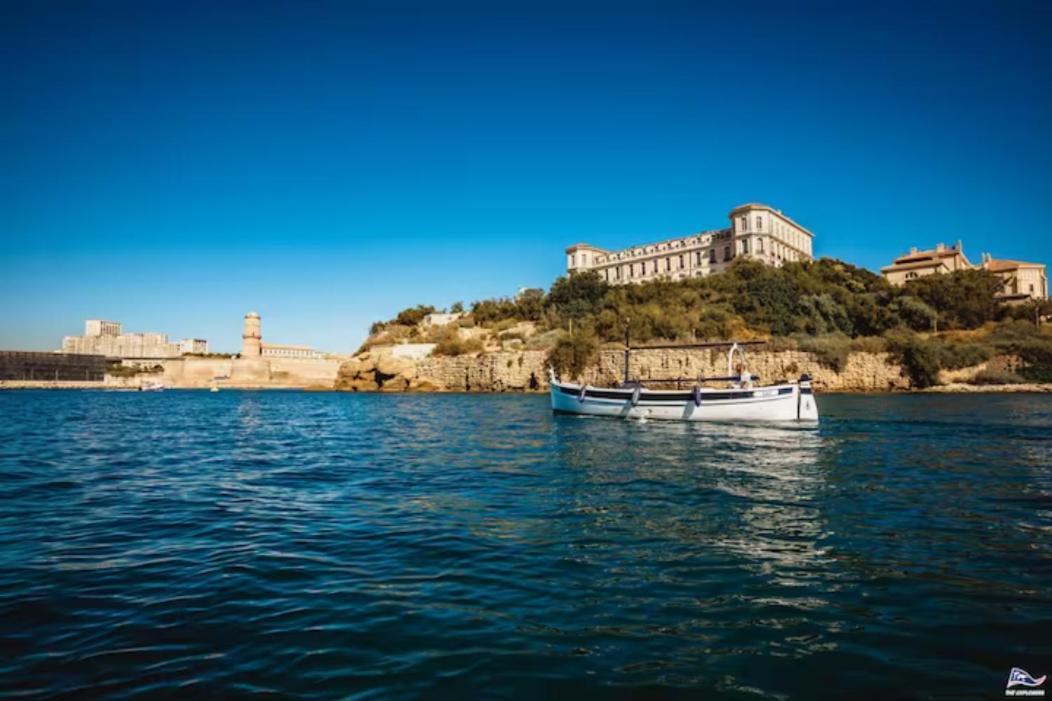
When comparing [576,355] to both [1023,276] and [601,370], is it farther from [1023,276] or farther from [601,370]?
[1023,276]

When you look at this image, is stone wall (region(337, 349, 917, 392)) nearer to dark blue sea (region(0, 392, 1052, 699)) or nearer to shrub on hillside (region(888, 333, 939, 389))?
shrub on hillside (region(888, 333, 939, 389))

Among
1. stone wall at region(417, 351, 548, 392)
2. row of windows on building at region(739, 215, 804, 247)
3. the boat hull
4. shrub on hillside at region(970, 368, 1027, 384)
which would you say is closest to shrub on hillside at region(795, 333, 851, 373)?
shrub on hillside at region(970, 368, 1027, 384)

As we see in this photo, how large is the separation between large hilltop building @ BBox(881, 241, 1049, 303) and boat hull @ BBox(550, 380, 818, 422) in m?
69.0

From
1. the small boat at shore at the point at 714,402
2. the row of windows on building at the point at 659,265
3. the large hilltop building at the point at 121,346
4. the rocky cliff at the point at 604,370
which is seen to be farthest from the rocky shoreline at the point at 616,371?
the large hilltop building at the point at 121,346

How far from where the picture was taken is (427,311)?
311 ft

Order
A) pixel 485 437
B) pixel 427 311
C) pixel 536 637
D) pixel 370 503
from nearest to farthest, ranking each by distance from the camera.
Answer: pixel 536 637
pixel 370 503
pixel 485 437
pixel 427 311

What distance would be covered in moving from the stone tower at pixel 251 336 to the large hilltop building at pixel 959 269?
10511 centimetres

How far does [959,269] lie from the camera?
3115 inches

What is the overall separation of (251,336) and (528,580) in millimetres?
114358

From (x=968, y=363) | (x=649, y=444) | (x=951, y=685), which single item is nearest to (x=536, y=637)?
(x=951, y=685)

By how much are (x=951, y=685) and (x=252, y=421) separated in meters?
29.2

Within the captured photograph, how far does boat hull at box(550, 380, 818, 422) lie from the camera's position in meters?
23.6

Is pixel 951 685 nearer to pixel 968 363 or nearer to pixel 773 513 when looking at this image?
pixel 773 513

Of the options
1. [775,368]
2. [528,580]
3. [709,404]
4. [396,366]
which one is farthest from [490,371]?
[528,580]
